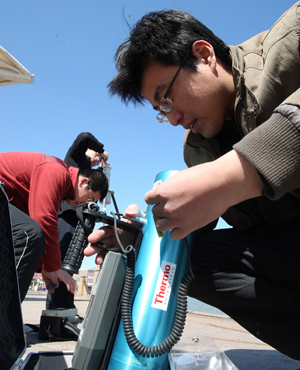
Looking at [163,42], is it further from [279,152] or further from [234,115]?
[279,152]

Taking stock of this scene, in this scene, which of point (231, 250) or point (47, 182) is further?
point (47, 182)

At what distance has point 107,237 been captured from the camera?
1.33 metres

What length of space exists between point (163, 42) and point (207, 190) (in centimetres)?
97

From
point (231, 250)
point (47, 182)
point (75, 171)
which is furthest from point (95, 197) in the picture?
point (231, 250)

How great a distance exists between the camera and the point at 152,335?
1102 millimetres

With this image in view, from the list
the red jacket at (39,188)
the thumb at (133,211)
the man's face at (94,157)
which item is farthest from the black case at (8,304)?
the man's face at (94,157)

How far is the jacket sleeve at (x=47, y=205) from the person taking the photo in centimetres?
231

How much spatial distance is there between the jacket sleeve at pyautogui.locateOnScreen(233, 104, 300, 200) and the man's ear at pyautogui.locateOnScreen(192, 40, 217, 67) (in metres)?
0.76

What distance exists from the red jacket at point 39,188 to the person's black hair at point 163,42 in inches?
48.9

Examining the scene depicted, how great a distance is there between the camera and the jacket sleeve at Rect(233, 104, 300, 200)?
0.74m

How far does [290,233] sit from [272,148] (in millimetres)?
814

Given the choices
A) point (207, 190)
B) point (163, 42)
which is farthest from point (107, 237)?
point (163, 42)

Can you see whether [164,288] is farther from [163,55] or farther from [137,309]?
[163,55]

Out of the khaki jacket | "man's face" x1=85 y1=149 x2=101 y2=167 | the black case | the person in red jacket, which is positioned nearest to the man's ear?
the khaki jacket
